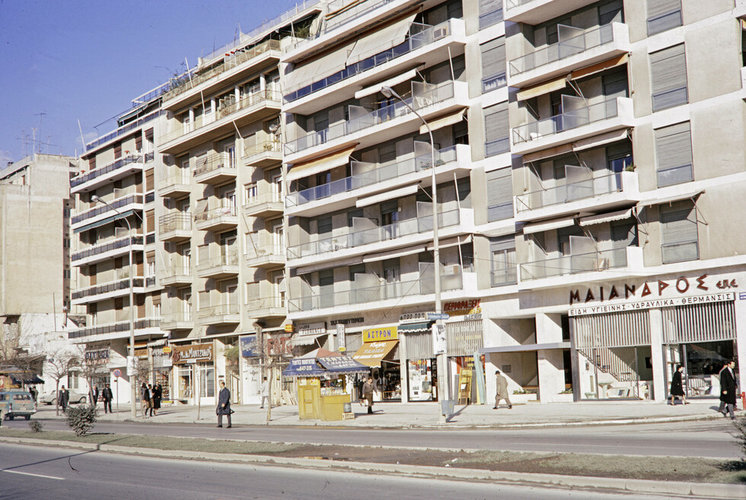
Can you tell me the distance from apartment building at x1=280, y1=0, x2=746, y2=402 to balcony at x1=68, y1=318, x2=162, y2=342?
53.9 feet

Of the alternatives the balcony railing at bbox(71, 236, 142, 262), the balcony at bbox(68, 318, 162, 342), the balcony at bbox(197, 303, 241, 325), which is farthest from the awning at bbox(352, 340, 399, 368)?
the balcony railing at bbox(71, 236, 142, 262)

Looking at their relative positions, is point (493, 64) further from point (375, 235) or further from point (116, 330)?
point (116, 330)

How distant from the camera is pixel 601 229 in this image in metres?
32.8

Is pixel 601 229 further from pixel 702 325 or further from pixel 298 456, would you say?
pixel 298 456

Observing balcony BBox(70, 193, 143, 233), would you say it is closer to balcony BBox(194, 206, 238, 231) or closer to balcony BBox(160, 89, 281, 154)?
balcony BBox(160, 89, 281, 154)

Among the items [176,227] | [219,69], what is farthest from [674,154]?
[176,227]

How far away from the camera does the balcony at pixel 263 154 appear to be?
4878cm

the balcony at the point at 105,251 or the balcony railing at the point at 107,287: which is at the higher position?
the balcony at the point at 105,251

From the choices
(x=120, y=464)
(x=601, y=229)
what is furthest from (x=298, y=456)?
(x=601, y=229)

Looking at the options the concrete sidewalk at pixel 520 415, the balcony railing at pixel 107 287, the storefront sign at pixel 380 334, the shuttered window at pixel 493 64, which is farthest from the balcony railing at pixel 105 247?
the shuttered window at pixel 493 64

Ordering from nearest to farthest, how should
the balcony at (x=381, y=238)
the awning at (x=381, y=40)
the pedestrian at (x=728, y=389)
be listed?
the pedestrian at (x=728, y=389)
the balcony at (x=381, y=238)
the awning at (x=381, y=40)

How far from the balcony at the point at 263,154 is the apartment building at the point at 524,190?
5.43 ft

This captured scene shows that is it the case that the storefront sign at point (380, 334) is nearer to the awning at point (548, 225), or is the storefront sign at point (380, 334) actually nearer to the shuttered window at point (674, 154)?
the awning at point (548, 225)

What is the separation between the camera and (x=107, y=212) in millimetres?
67375
